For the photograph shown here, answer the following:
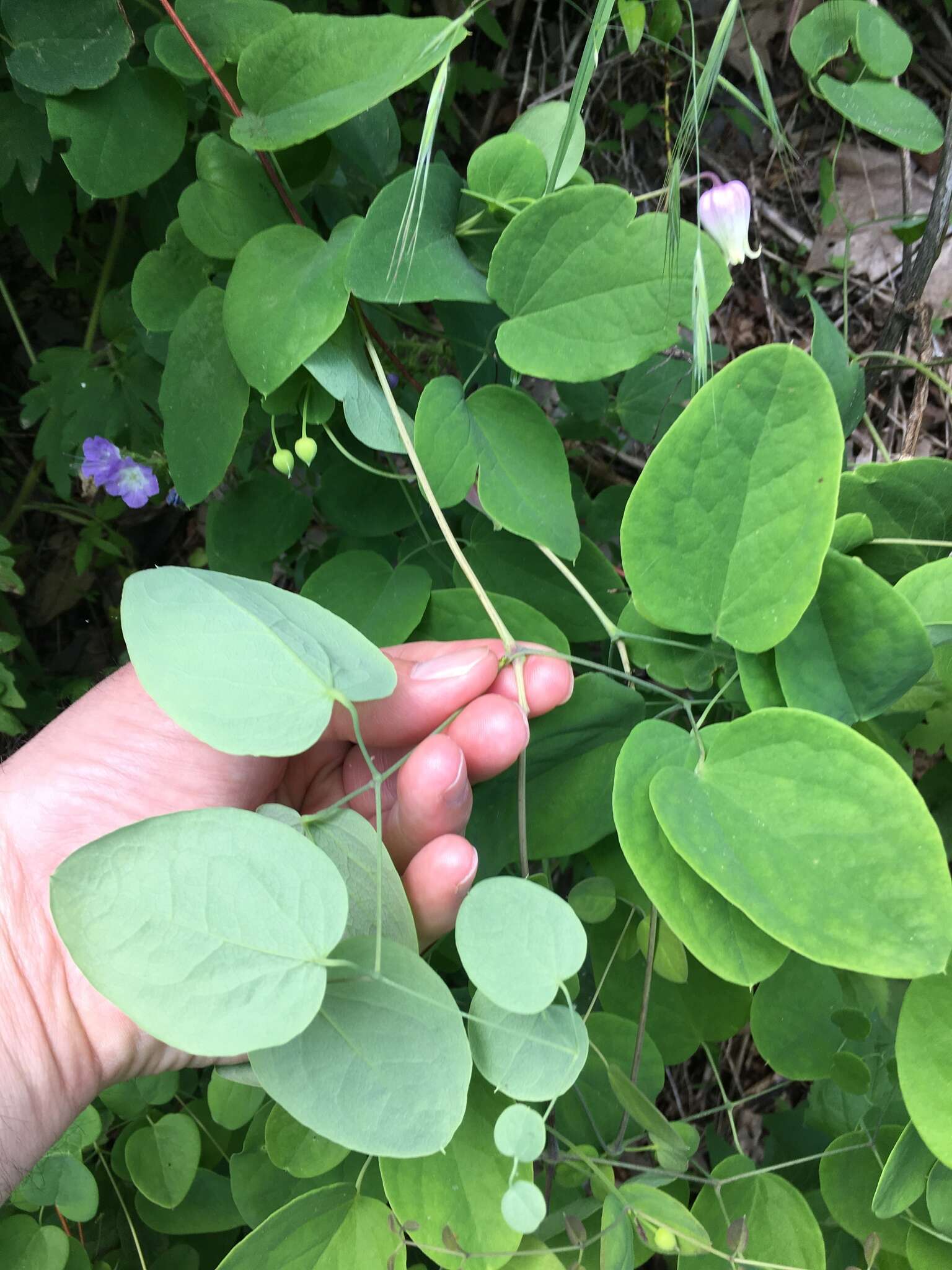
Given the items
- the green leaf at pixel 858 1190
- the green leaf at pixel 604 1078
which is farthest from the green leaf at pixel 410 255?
the green leaf at pixel 858 1190

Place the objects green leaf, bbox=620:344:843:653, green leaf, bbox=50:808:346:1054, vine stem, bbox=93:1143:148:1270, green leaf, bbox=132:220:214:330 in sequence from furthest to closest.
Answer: vine stem, bbox=93:1143:148:1270 < green leaf, bbox=132:220:214:330 < green leaf, bbox=620:344:843:653 < green leaf, bbox=50:808:346:1054

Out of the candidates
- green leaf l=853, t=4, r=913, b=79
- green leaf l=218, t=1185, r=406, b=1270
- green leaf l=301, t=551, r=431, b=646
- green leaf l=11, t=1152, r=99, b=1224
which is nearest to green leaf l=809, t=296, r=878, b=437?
green leaf l=853, t=4, r=913, b=79

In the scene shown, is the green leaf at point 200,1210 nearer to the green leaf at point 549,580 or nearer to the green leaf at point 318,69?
the green leaf at point 549,580

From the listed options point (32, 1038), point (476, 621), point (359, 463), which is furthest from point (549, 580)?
point (32, 1038)

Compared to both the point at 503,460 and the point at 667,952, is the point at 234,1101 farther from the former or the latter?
the point at 503,460

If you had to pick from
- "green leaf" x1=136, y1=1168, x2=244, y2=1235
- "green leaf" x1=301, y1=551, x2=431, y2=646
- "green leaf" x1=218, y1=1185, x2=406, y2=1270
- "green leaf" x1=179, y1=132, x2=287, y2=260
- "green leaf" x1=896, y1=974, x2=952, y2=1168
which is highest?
"green leaf" x1=179, y1=132, x2=287, y2=260

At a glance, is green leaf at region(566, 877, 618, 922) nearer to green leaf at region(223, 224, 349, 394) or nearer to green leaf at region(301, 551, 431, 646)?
green leaf at region(301, 551, 431, 646)
